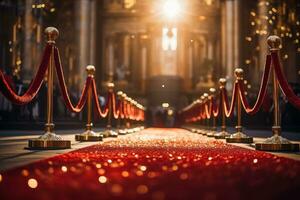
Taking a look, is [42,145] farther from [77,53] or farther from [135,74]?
[135,74]

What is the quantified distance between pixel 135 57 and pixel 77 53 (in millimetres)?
3681

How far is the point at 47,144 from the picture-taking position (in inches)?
181

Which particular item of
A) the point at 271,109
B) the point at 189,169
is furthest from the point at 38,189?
the point at 271,109

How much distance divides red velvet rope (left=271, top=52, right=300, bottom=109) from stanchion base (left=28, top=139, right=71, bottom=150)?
217 cm

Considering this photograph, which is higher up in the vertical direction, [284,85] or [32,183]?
[284,85]

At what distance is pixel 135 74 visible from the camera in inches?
973

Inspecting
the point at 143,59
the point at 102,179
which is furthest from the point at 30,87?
the point at 143,59

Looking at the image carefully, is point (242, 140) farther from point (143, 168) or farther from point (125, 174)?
point (125, 174)

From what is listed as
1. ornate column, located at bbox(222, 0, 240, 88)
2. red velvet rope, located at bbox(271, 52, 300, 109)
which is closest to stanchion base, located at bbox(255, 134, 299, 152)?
red velvet rope, located at bbox(271, 52, 300, 109)

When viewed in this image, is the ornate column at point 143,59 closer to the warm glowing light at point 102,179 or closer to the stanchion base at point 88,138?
the stanchion base at point 88,138

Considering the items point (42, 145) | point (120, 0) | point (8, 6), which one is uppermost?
point (120, 0)

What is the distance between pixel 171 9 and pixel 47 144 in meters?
21.0

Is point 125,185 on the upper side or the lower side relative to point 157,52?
lower

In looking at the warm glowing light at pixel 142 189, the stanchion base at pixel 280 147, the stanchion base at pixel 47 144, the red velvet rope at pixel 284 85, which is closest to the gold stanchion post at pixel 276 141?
the stanchion base at pixel 280 147
